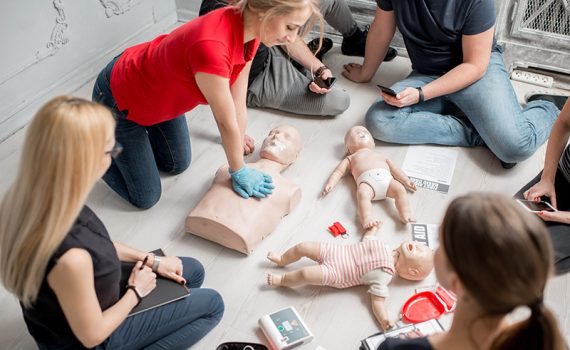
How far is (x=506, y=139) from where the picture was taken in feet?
7.37

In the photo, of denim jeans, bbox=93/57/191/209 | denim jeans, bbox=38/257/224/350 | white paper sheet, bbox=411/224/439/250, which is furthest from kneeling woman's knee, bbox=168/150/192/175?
white paper sheet, bbox=411/224/439/250

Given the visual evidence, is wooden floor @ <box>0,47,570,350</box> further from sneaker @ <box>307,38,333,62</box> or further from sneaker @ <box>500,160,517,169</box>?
sneaker @ <box>307,38,333,62</box>

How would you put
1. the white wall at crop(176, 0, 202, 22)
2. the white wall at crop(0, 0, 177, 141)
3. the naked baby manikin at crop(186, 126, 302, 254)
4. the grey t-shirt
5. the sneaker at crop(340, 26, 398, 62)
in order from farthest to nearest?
the white wall at crop(176, 0, 202, 22), the sneaker at crop(340, 26, 398, 62), the white wall at crop(0, 0, 177, 141), the grey t-shirt, the naked baby manikin at crop(186, 126, 302, 254)

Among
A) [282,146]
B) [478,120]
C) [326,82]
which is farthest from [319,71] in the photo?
[478,120]

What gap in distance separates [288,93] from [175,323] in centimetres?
132

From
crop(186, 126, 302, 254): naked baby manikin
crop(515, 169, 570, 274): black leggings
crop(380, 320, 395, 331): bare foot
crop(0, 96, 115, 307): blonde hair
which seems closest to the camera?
crop(0, 96, 115, 307): blonde hair

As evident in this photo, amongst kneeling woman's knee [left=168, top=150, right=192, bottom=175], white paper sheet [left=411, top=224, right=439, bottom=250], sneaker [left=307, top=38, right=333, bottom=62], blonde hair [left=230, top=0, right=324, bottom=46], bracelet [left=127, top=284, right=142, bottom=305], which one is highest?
blonde hair [left=230, top=0, right=324, bottom=46]

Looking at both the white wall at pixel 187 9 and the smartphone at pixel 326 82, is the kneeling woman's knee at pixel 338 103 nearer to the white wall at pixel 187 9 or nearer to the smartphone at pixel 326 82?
the smartphone at pixel 326 82

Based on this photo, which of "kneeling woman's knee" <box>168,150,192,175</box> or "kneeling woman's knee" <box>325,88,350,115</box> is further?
"kneeling woman's knee" <box>325,88,350,115</box>

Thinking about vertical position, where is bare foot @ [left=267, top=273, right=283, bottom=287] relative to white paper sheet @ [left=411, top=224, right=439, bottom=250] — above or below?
above

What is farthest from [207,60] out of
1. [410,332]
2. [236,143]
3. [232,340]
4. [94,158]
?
[410,332]

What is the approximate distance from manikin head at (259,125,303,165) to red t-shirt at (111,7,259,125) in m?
0.40

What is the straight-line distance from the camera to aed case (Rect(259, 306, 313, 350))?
1.63m

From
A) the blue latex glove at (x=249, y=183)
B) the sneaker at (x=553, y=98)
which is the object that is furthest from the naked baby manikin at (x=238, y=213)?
the sneaker at (x=553, y=98)
